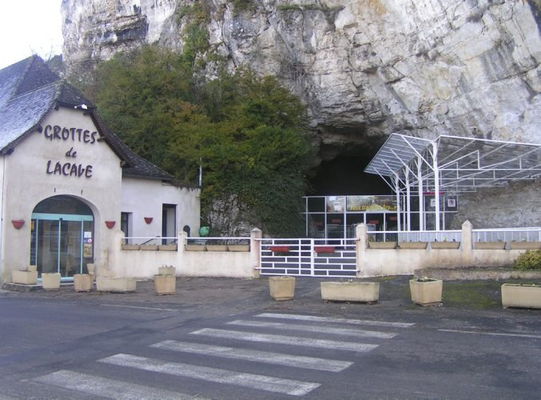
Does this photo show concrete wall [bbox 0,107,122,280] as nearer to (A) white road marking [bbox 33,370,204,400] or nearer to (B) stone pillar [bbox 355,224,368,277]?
(B) stone pillar [bbox 355,224,368,277]

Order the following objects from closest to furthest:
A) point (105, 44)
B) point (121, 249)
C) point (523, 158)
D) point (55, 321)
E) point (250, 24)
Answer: point (55, 321) → point (121, 249) → point (523, 158) → point (250, 24) → point (105, 44)

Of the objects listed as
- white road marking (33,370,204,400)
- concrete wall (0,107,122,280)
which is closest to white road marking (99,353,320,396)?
white road marking (33,370,204,400)

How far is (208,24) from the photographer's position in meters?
35.6

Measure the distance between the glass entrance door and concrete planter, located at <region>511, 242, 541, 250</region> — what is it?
16.7m

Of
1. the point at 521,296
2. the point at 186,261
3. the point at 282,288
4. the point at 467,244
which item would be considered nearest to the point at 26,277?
the point at 186,261

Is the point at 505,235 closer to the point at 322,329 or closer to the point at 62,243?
the point at 322,329

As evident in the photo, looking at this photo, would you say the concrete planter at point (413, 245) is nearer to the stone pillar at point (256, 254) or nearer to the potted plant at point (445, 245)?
the potted plant at point (445, 245)

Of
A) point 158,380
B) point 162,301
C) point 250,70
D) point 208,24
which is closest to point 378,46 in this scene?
point 250,70

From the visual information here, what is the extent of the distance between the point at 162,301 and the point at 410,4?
1954 centimetres

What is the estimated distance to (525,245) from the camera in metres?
16.5

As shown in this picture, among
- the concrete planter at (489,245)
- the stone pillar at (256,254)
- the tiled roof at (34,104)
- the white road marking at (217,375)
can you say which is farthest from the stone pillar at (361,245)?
the tiled roof at (34,104)

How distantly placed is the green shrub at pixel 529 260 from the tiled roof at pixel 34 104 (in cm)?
1674

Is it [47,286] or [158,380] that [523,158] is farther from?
[158,380]

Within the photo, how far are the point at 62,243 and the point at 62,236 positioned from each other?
291 mm
